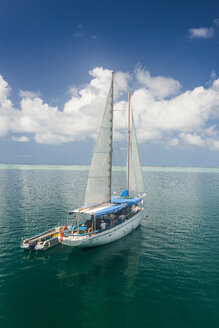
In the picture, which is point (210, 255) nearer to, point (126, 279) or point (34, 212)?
point (126, 279)

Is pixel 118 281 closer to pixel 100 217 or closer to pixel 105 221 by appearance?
pixel 105 221

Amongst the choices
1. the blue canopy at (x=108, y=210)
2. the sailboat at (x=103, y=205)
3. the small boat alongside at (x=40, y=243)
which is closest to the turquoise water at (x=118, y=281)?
the small boat alongside at (x=40, y=243)

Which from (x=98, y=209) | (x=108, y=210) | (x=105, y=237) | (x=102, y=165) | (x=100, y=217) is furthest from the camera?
(x=102, y=165)

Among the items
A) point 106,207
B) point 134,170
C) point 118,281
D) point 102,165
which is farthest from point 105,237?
point 134,170

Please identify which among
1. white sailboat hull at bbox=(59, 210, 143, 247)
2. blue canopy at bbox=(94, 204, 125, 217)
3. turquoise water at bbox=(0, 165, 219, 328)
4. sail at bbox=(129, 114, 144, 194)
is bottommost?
turquoise water at bbox=(0, 165, 219, 328)

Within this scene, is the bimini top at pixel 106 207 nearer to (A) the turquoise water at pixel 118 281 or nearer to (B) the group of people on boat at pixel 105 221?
(B) the group of people on boat at pixel 105 221

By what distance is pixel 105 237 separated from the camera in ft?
84.8

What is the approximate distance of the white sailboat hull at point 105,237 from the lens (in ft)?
75.0

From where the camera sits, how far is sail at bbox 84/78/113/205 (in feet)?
94.7

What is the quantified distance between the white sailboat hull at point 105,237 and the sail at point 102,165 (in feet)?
16.8

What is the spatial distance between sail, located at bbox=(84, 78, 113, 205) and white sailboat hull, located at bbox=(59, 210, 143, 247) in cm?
513

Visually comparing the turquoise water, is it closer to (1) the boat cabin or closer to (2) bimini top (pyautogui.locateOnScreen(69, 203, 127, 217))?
(1) the boat cabin

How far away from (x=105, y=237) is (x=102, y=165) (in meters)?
10.5

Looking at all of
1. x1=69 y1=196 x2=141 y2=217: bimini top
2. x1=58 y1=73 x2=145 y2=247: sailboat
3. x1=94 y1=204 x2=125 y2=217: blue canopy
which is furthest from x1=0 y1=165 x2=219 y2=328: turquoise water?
x1=69 y1=196 x2=141 y2=217: bimini top
